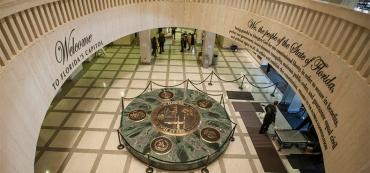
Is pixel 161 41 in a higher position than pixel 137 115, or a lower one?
higher

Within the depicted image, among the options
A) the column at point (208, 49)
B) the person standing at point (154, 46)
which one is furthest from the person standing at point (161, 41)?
the column at point (208, 49)

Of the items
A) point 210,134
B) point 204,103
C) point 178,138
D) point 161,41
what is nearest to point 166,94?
point 204,103

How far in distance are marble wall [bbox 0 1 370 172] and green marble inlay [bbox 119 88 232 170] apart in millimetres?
2770

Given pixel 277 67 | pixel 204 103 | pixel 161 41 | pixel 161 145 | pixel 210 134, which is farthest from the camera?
pixel 161 41

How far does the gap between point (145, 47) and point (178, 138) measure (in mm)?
6923

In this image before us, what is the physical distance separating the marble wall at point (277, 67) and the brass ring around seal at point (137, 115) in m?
2.76

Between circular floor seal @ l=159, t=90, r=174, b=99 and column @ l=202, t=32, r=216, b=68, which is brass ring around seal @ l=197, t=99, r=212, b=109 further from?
column @ l=202, t=32, r=216, b=68

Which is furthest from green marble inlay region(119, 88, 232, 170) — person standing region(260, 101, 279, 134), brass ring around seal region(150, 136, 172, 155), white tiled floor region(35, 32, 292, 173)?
person standing region(260, 101, 279, 134)

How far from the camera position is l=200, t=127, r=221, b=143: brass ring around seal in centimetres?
700

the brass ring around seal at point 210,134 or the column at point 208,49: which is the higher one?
the column at point 208,49

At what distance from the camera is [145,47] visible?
40.0 ft

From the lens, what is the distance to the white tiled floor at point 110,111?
654 cm

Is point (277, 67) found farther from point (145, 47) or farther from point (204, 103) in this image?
point (145, 47)

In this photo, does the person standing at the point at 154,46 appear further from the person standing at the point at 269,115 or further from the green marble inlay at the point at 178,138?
the person standing at the point at 269,115
